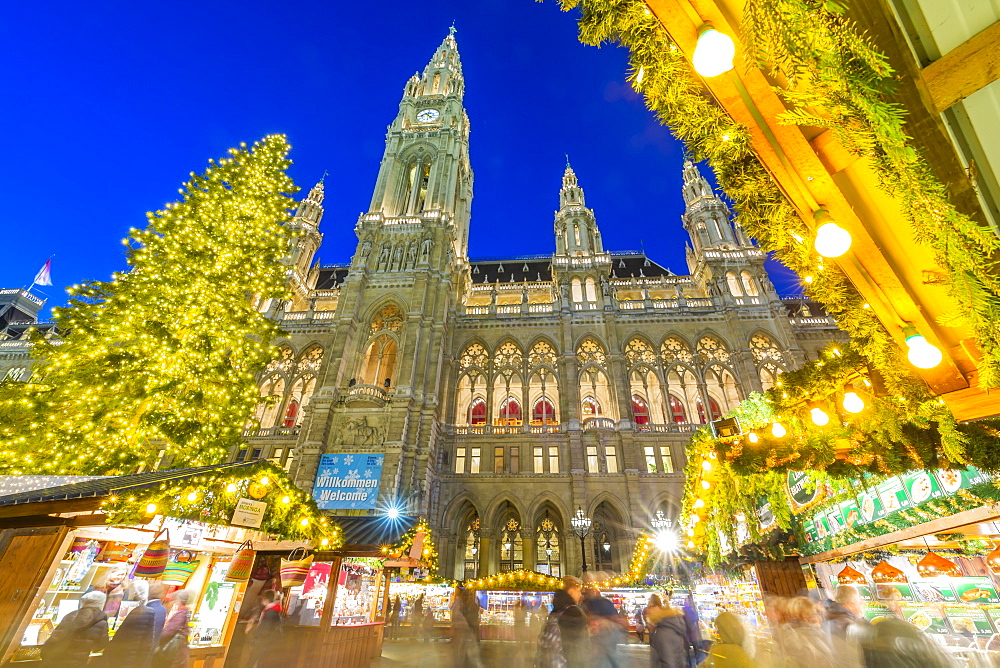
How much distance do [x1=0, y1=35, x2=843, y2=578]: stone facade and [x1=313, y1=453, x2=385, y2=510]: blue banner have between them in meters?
0.61

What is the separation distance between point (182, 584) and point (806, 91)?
8.75 metres

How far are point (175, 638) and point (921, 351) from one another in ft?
27.8

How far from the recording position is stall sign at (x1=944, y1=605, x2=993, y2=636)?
622cm

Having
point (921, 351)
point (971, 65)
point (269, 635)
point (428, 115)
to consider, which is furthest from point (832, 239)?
point (428, 115)

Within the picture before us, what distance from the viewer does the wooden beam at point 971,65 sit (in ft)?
6.22

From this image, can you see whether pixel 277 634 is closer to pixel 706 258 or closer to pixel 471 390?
pixel 471 390

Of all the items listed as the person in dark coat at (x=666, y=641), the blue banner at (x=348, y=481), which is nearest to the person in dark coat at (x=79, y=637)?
the person in dark coat at (x=666, y=641)

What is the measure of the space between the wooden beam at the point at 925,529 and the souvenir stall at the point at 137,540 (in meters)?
9.11

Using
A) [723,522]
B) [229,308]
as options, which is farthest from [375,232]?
[723,522]

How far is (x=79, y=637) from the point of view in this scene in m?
4.79

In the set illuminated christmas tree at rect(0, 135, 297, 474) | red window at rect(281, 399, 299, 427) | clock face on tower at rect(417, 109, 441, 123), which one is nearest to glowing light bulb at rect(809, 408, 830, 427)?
illuminated christmas tree at rect(0, 135, 297, 474)

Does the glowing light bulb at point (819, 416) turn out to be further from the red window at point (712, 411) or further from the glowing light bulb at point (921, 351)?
the red window at point (712, 411)

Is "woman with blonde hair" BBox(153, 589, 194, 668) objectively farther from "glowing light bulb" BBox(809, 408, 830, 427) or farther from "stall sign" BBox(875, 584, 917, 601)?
"stall sign" BBox(875, 584, 917, 601)

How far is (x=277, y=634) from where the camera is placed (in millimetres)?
7012
